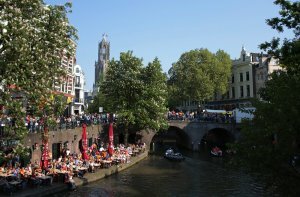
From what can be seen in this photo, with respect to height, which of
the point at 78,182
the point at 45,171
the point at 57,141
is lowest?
the point at 78,182

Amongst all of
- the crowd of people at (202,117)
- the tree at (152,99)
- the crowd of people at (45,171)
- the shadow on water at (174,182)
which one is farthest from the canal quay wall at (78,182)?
the crowd of people at (202,117)

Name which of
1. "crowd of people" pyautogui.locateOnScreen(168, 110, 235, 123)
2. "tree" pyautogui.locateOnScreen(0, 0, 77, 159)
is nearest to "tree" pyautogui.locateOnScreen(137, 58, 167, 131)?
"crowd of people" pyautogui.locateOnScreen(168, 110, 235, 123)

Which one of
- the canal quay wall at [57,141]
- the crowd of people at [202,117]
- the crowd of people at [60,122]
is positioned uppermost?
the crowd of people at [202,117]

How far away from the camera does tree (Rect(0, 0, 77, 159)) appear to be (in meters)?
17.6

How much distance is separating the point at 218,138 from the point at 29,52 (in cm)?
6244

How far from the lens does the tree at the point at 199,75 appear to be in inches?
3265

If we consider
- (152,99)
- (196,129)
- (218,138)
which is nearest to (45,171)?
(152,99)

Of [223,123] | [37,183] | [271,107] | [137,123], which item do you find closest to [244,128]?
[271,107]

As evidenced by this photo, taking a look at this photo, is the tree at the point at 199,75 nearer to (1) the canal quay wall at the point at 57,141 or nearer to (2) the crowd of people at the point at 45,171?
(1) the canal quay wall at the point at 57,141

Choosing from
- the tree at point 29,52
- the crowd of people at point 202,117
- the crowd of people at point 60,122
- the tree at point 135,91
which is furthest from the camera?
the crowd of people at point 202,117

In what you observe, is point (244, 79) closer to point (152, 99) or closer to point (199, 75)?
point (199, 75)

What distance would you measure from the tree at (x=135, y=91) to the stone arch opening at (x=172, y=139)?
1391 centimetres

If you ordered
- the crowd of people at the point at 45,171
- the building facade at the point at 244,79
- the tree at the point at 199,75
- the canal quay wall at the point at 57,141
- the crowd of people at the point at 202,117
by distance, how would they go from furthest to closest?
1. the tree at the point at 199,75
2. the building facade at the point at 244,79
3. the crowd of people at the point at 202,117
4. the canal quay wall at the point at 57,141
5. the crowd of people at the point at 45,171

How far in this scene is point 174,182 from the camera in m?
35.2
